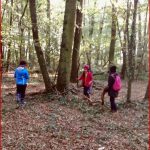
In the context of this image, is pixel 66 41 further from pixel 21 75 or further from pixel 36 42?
pixel 21 75

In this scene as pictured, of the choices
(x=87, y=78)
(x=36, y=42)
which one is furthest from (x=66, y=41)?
(x=87, y=78)

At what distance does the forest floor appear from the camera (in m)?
8.23

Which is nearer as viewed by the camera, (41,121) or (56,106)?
(41,121)

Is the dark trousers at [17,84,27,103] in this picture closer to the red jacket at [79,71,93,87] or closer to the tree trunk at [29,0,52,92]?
the tree trunk at [29,0,52,92]

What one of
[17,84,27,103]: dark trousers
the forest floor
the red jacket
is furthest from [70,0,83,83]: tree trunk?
[17,84,27,103]: dark trousers

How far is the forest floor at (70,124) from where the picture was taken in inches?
324

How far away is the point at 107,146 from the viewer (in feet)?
27.3

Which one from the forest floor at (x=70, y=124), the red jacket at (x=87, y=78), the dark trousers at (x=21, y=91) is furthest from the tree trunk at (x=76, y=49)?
the dark trousers at (x=21, y=91)

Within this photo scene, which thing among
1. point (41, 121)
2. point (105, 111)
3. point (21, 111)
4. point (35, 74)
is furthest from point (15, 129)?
point (35, 74)

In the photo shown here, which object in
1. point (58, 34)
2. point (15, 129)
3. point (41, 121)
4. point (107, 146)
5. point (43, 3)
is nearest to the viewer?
point (107, 146)

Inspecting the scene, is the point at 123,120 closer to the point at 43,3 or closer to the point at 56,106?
the point at 56,106

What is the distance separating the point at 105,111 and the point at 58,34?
1168cm

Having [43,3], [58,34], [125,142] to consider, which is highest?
[43,3]

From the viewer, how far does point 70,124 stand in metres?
10.2
